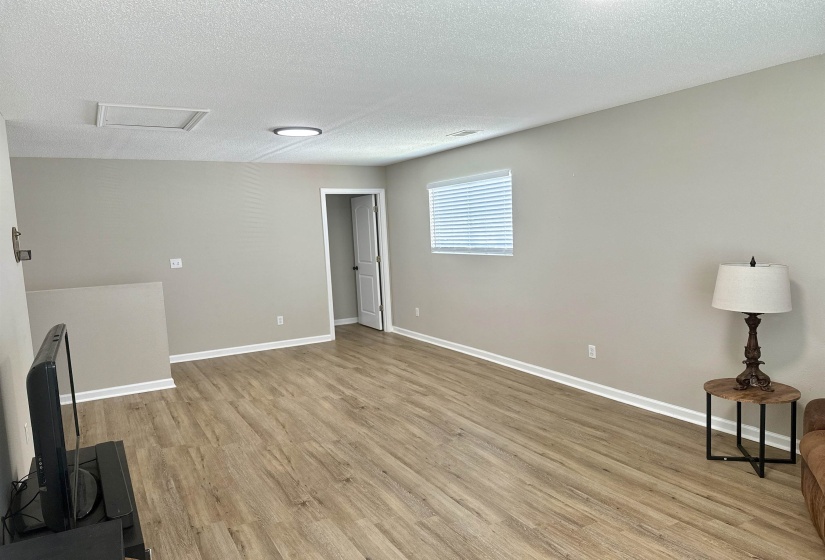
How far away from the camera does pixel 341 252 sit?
8344 millimetres

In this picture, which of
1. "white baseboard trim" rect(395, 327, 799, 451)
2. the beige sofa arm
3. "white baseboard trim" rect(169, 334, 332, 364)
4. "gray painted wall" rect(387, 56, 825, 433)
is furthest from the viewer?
"white baseboard trim" rect(169, 334, 332, 364)

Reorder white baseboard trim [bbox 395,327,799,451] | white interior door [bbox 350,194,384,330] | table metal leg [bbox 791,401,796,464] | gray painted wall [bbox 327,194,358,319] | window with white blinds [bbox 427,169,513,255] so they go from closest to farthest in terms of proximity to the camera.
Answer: table metal leg [bbox 791,401,796,464], white baseboard trim [bbox 395,327,799,451], window with white blinds [bbox 427,169,513,255], white interior door [bbox 350,194,384,330], gray painted wall [bbox 327,194,358,319]

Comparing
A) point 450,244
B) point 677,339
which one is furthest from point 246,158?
point 677,339

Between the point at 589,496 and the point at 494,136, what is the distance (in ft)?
11.6

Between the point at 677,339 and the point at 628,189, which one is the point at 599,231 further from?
the point at 677,339

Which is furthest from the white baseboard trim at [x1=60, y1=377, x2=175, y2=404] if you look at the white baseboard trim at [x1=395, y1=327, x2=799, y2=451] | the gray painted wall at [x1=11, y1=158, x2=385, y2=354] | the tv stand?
the white baseboard trim at [x1=395, y1=327, x2=799, y2=451]

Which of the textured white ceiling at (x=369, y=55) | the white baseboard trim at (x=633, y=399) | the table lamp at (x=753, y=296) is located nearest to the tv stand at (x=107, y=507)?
the textured white ceiling at (x=369, y=55)

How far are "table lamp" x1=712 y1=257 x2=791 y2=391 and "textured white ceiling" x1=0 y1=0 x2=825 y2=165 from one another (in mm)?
1187

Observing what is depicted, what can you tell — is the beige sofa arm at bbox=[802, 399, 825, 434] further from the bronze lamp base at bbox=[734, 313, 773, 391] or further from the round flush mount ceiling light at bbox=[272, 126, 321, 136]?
the round flush mount ceiling light at bbox=[272, 126, 321, 136]

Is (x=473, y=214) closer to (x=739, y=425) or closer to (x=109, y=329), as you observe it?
(x=739, y=425)

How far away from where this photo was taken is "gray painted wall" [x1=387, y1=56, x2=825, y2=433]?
10.4 feet

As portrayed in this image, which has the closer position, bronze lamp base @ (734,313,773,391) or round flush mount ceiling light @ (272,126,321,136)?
bronze lamp base @ (734,313,773,391)

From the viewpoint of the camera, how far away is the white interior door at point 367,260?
771 centimetres

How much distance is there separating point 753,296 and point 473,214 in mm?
3217
